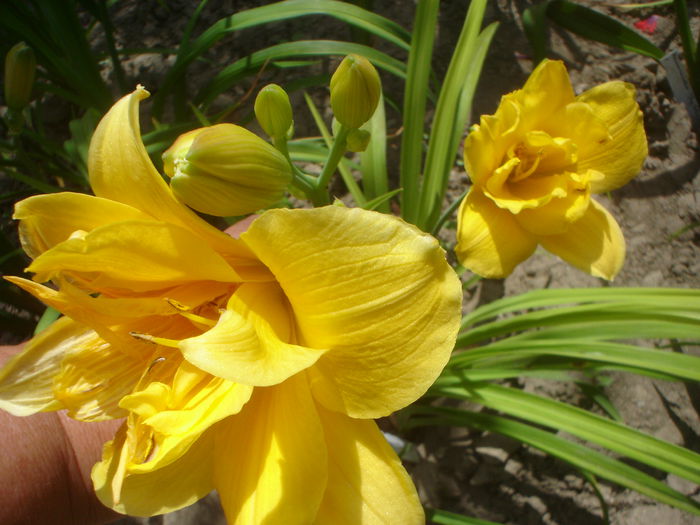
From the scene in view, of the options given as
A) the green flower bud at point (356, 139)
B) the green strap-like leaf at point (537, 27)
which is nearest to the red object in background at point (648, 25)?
the green strap-like leaf at point (537, 27)

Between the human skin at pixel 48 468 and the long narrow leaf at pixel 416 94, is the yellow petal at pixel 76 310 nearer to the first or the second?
the human skin at pixel 48 468

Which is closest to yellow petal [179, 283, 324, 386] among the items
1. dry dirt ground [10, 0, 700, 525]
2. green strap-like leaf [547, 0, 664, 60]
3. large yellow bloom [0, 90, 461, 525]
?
large yellow bloom [0, 90, 461, 525]

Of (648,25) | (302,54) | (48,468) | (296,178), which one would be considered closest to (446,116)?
(302,54)

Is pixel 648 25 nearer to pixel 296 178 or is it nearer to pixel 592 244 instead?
pixel 592 244

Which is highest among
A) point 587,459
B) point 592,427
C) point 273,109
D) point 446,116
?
point 273,109

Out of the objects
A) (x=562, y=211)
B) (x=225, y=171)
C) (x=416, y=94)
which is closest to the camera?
(x=225, y=171)
